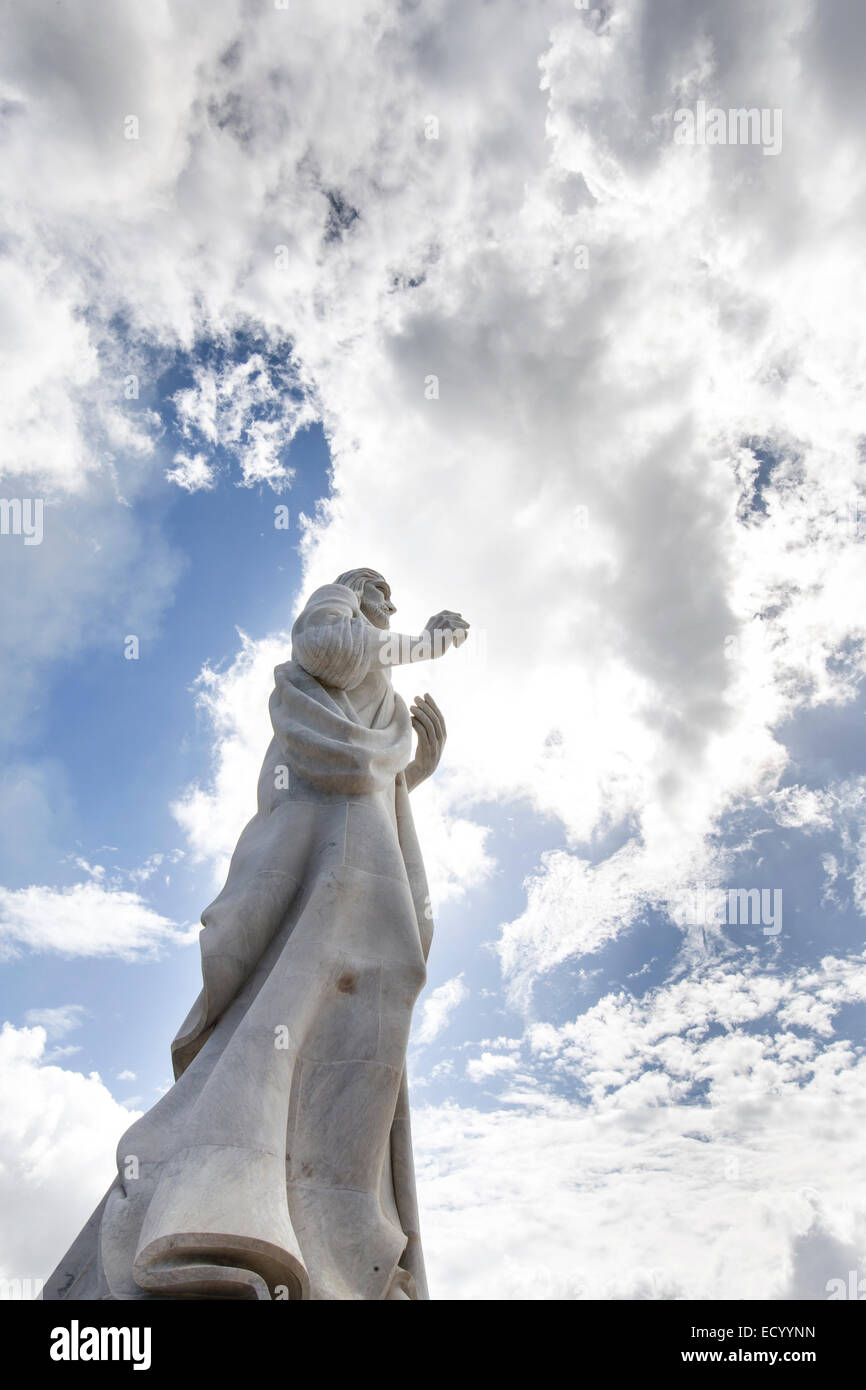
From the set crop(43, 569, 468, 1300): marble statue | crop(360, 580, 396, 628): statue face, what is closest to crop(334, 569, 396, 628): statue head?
crop(360, 580, 396, 628): statue face

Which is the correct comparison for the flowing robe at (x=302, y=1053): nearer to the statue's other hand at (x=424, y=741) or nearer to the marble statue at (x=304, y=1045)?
the marble statue at (x=304, y=1045)

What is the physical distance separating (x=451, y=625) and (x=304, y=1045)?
504 cm

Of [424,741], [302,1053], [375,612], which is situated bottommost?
[302,1053]

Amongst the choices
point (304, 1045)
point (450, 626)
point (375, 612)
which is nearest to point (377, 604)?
point (375, 612)

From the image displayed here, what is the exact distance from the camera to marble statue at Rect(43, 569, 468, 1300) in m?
6.75

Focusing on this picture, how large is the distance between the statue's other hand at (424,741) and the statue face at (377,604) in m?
1.19

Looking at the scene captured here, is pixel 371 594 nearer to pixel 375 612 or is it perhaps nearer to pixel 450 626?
pixel 375 612

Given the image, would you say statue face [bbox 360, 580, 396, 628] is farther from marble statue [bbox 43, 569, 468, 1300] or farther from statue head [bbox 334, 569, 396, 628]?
marble statue [bbox 43, 569, 468, 1300]

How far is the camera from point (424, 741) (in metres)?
11.7

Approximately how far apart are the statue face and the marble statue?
3.10ft

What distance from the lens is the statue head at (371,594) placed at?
12.2 metres

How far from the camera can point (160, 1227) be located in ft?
21.5

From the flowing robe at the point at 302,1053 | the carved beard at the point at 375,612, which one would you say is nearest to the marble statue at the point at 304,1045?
the flowing robe at the point at 302,1053
